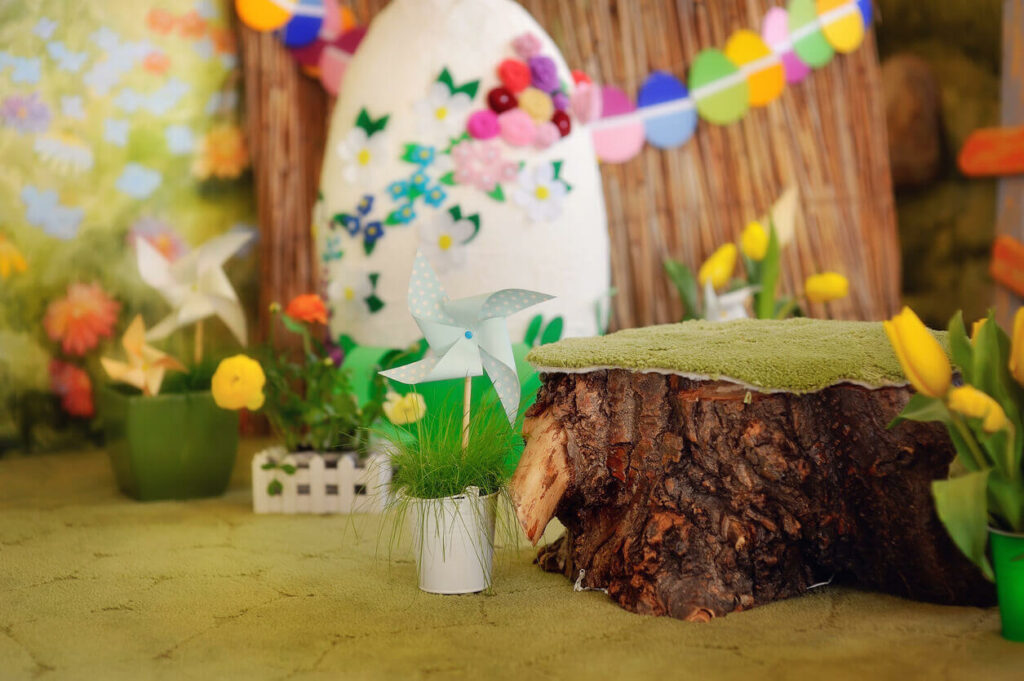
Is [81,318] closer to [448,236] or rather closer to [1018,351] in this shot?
[448,236]

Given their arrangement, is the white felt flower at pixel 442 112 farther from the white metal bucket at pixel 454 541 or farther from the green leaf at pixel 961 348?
the green leaf at pixel 961 348

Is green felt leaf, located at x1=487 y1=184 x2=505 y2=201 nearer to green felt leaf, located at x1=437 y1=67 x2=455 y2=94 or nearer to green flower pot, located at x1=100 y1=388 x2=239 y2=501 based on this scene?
green felt leaf, located at x1=437 y1=67 x2=455 y2=94

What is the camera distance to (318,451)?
88.7 inches

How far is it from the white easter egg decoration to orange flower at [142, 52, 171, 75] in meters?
0.78

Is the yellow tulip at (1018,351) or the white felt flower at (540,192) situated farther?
the white felt flower at (540,192)

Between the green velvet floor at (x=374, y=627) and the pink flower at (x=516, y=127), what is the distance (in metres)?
1.03

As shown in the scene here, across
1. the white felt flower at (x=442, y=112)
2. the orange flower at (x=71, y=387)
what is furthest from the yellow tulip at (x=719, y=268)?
the orange flower at (x=71, y=387)

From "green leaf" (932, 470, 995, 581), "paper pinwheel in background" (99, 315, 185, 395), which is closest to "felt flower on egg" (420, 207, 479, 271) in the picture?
"paper pinwheel in background" (99, 315, 185, 395)

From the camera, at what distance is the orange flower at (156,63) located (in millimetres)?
2955

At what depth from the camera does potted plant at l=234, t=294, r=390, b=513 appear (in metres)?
2.20

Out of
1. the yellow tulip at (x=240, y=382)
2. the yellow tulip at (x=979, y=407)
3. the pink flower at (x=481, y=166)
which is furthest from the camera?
the pink flower at (x=481, y=166)

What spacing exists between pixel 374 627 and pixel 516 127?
1343 mm

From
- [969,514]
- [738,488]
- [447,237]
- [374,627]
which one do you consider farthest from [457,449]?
[447,237]

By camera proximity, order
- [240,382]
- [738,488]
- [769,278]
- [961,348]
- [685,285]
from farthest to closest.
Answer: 1. [685,285]
2. [769,278]
3. [240,382]
4. [738,488]
5. [961,348]
